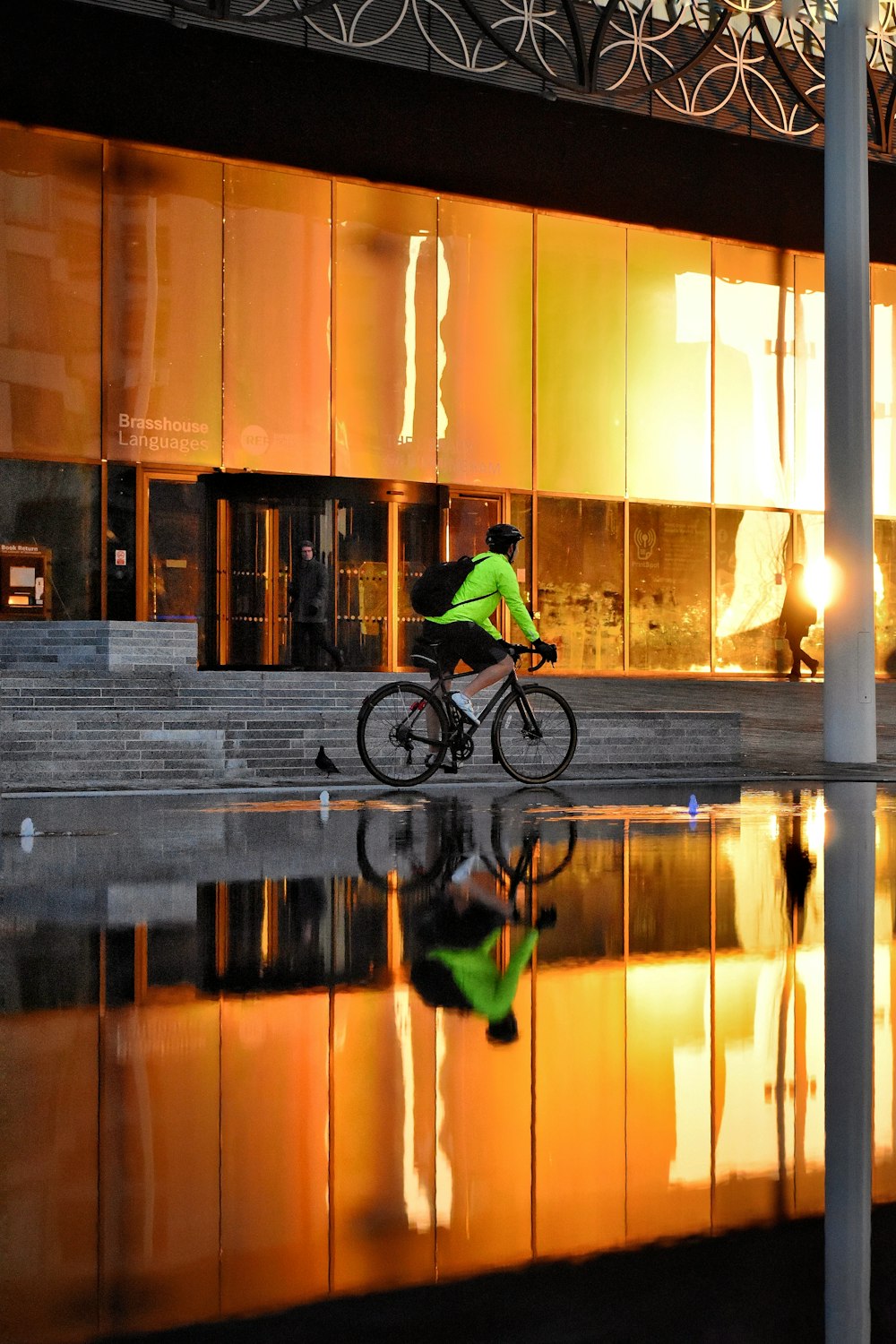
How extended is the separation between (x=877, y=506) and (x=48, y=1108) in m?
30.8

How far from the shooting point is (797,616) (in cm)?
3020

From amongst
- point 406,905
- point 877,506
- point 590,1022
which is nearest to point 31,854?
point 406,905

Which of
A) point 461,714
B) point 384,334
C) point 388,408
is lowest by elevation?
point 461,714

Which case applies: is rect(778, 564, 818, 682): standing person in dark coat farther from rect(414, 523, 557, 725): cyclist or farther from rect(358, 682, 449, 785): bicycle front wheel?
rect(358, 682, 449, 785): bicycle front wheel

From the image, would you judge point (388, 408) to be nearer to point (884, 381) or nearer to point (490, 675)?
point (884, 381)

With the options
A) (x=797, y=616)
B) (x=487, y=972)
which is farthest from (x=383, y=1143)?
(x=797, y=616)

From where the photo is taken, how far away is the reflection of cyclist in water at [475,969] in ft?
15.8

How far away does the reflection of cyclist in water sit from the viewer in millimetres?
4812

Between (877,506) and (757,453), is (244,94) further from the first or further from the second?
(877,506)

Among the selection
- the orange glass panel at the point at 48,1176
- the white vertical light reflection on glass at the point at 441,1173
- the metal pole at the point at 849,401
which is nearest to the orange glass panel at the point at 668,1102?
the white vertical light reflection on glass at the point at 441,1173

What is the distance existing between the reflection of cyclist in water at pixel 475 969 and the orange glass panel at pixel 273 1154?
41 centimetres

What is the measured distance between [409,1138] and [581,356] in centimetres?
2702

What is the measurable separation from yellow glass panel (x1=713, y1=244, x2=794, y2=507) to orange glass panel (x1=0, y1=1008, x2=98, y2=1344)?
27601 millimetres

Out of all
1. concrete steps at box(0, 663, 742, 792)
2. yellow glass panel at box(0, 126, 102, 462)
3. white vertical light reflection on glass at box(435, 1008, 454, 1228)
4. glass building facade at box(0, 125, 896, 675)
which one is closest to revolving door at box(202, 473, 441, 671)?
glass building facade at box(0, 125, 896, 675)
